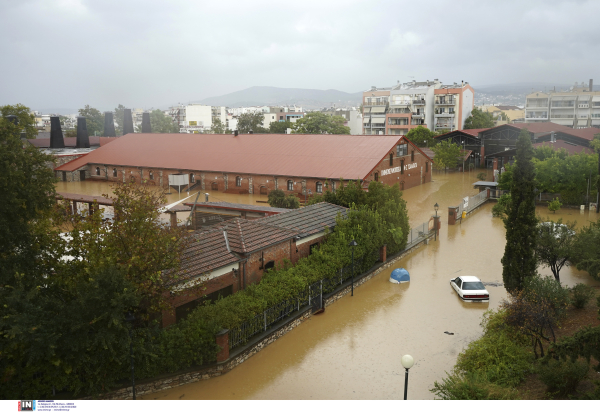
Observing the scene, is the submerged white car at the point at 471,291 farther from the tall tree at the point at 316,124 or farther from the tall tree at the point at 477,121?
the tall tree at the point at 477,121

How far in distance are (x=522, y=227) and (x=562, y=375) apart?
6831 mm

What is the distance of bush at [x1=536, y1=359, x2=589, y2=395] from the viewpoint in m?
11.0

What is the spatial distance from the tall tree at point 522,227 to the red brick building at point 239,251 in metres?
8.11

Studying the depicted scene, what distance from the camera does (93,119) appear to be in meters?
114

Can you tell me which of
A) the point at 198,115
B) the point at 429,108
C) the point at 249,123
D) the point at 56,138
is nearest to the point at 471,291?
the point at 56,138

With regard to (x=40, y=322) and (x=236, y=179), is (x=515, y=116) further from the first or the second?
(x=40, y=322)

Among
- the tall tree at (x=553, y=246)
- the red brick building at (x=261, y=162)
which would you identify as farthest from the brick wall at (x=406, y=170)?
the tall tree at (x=553, y=246)

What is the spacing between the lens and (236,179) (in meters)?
49.3

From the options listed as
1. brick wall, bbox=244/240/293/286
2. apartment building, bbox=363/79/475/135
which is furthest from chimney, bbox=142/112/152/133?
brick wall, bbox=244/240/293/286

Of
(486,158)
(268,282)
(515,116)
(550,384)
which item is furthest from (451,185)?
(515,116)

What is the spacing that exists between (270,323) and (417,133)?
63492 millimetres

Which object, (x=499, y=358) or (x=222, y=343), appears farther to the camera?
(x=222, y=343)

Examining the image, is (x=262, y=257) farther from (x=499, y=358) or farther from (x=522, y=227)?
(x=522, y=227)

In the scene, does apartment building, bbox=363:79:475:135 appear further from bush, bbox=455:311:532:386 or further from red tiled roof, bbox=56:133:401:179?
bush, bbox=455:311:532:386
